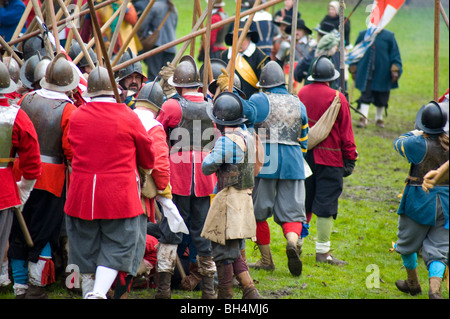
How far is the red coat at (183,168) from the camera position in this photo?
6121 millimetres

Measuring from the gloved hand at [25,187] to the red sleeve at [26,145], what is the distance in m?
0.08

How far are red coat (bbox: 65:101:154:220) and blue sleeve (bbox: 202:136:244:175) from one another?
26.1 inches

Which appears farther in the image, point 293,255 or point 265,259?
point 265,259

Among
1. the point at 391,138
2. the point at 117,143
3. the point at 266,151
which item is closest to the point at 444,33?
the point at 391,138

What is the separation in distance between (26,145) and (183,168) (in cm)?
143

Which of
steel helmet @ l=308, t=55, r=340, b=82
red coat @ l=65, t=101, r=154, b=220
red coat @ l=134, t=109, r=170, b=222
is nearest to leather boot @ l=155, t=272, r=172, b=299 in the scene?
red coat @ l=134, t=109, r=170, b=222

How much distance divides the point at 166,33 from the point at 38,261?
8003 millimetres

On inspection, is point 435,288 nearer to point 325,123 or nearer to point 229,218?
point 229,218

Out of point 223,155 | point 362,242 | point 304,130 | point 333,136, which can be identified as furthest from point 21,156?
point 362,242

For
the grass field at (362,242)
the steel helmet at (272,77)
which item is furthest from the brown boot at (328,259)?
the steel helmet at (272,77)

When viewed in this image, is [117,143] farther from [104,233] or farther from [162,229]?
[162,229]

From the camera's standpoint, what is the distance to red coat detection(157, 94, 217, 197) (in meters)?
6.12

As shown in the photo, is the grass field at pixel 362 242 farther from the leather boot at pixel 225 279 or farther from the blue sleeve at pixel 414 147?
the blue sleeve at pixel 414 147

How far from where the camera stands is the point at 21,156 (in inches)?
211
